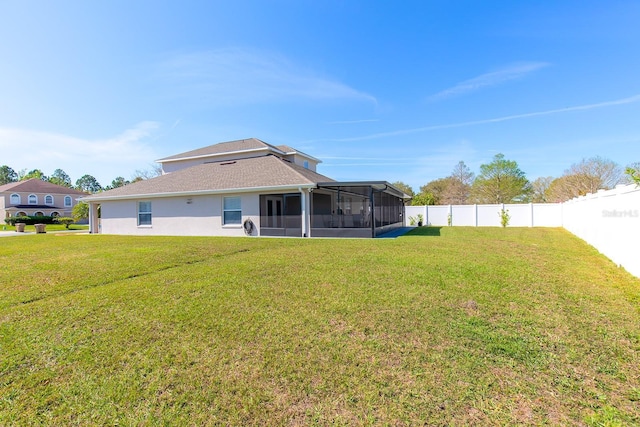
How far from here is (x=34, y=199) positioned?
136ft

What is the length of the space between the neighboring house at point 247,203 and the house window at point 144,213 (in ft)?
0.20

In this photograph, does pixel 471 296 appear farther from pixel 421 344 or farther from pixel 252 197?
pixel 252 197

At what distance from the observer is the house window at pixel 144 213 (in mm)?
17297

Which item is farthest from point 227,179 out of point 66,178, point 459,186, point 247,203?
point 66,178

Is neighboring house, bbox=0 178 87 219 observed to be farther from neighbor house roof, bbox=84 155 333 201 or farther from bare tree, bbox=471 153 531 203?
bare tree, bbox=471 153 531 203

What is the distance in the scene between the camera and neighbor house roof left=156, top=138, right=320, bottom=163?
800 inches

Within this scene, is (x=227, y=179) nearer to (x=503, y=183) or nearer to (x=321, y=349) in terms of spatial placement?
(x=321, y=349)

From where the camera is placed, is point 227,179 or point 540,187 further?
point 540,187

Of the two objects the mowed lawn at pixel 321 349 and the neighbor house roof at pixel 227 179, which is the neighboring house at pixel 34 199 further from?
the mowed lawn at pixel 321 349

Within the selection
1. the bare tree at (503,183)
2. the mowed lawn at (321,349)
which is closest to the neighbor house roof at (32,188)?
the mowed lawn at (321,349)

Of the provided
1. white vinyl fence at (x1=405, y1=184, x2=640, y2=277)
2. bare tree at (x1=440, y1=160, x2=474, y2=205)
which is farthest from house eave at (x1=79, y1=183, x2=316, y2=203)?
bare tree at (x1=440, y1=160, x2=474, y2=205)

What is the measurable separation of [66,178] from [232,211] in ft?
380

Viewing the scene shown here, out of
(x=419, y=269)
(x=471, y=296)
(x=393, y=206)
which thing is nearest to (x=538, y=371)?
(x=471, y=296)

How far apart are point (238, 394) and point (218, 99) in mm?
15320
